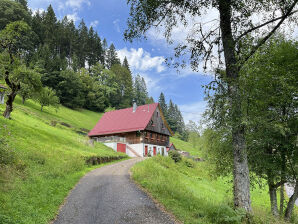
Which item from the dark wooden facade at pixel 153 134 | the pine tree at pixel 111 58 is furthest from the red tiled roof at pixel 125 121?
the pine tree at pixel 111 58

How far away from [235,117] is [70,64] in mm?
77224

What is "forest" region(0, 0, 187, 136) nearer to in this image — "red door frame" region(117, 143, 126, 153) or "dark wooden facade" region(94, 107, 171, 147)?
"red door frame" region(117, 143, 126, 153)

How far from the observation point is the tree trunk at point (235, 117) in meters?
6.67

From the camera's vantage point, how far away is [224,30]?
7.33 m

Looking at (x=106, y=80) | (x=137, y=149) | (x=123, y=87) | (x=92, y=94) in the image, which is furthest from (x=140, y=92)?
(x=137, y=149)

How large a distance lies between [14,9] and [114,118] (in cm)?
5062

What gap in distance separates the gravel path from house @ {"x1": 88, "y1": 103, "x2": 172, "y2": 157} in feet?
72.2

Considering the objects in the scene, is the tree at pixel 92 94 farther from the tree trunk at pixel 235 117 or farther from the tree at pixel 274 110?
the tree trunk at pixel 235 117

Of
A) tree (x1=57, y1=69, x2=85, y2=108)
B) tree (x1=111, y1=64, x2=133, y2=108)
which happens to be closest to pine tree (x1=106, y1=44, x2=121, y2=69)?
tree (x1=111, y1=64, x2=133, y2=108)

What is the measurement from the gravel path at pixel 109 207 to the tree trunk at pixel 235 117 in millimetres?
2489

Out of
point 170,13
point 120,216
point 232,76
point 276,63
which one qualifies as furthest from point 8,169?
point 276,63

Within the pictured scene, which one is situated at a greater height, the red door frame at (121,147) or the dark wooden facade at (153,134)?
the dark wooden facade at (153,134)

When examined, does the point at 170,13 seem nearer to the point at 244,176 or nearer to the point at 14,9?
the point at 244,176

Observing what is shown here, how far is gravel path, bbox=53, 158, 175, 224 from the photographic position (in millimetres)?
6547
